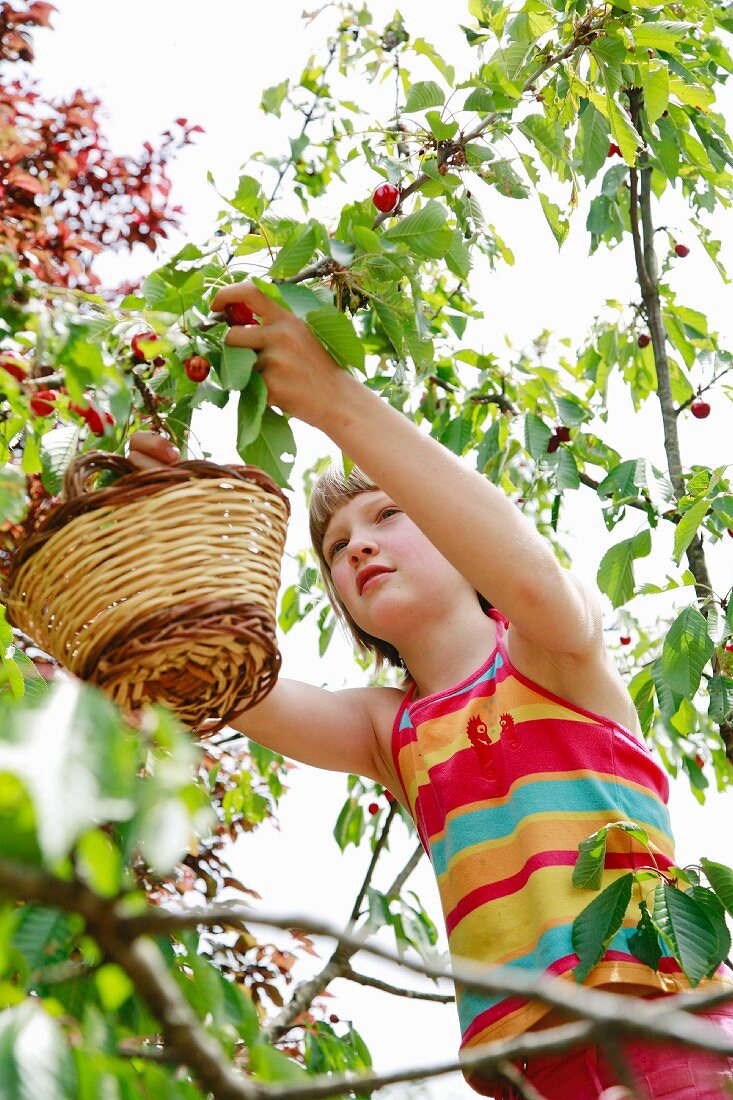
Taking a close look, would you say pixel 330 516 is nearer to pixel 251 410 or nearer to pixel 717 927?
pixel 251 410

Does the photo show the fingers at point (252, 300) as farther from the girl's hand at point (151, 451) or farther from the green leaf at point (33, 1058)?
the green leaf at point (33, 1058)

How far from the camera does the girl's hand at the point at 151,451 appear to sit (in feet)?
4.62

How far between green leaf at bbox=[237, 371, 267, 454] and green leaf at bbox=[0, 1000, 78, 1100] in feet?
2.82

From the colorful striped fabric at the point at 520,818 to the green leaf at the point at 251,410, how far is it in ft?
2.11

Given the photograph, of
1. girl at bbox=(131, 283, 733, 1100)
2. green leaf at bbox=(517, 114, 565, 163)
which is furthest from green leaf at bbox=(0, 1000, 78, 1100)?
green leaf at bbox=(517, 114, 565, 163)

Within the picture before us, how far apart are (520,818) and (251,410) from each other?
73cm

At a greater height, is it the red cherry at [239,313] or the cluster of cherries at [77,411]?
the red cherry at [239,313]

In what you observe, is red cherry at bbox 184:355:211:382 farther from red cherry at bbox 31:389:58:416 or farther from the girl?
red cherry at bbox 31:389:58:416

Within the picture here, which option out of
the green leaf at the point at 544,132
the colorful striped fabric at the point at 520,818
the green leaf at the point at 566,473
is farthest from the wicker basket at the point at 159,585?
the green leaf at the point at 566,473

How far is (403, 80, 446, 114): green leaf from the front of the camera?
178 centimetres

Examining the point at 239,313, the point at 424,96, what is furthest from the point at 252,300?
the point at 424,96

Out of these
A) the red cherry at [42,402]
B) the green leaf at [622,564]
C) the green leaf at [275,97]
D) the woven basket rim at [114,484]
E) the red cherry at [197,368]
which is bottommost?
the woven basket rim at [114,484]

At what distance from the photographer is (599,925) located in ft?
4.76

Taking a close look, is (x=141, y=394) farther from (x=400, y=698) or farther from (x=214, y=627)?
(x=400, y=698)
